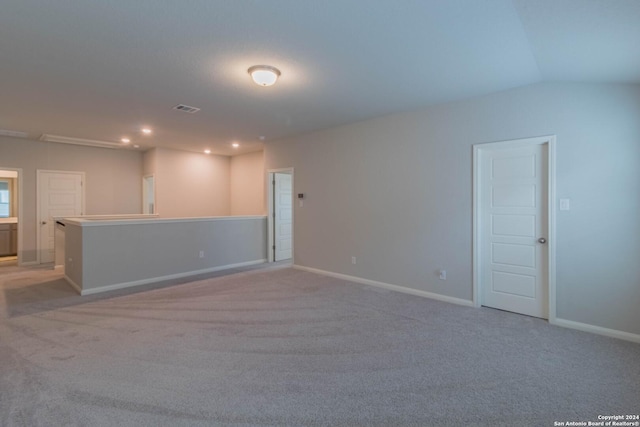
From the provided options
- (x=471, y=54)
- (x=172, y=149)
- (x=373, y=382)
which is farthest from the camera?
(x=172, y=149)

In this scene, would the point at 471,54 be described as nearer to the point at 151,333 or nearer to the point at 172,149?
the point at 151,333

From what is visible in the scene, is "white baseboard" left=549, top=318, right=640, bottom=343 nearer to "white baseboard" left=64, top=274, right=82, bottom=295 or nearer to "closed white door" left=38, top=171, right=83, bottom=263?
"white baseboard" left=64, top=274, right=82, bottom=295

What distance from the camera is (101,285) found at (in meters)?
4.61

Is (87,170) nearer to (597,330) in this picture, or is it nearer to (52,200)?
(52,200)

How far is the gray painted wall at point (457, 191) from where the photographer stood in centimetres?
303

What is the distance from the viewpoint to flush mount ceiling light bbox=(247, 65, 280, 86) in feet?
9.86

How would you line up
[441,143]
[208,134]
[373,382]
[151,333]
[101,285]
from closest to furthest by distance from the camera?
1. [373,382]
2. [151,333]
3. [441,143]
4. [101,285]
5. [208,134]

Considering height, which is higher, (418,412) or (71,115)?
(71,115)

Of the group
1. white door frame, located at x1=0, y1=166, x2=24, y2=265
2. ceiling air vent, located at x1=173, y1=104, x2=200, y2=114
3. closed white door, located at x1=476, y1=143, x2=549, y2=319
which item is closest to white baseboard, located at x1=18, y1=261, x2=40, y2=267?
white door frame, located at x1=0, y1=166, x2=24, y2=265

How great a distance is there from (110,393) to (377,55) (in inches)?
134

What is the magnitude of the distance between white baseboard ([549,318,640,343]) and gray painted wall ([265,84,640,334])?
0.15 ft

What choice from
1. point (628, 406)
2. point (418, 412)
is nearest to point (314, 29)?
point (418, 412)

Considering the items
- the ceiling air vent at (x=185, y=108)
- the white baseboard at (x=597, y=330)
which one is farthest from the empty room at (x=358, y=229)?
the ceiling air vent at (x=185, y=108)

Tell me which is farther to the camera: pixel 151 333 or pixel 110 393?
pixel 151 333
